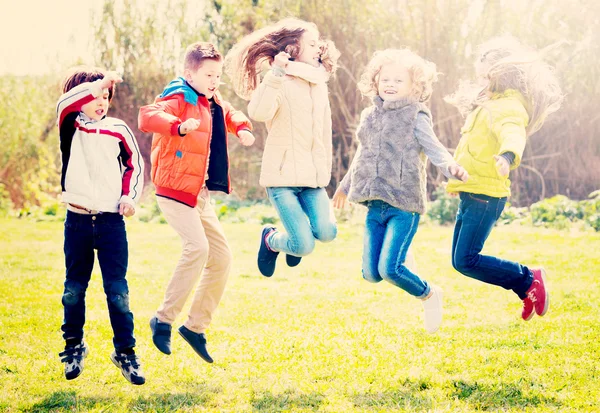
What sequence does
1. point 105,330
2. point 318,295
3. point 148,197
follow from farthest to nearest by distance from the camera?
point 148,197 → point 318,295 → point 105,330

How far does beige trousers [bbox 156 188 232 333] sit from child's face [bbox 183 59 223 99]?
64 centimetres

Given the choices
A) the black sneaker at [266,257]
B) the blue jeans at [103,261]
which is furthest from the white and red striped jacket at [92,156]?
the black sneaker at [266,257]

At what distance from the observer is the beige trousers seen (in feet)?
16.5

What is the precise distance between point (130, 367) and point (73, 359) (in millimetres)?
384

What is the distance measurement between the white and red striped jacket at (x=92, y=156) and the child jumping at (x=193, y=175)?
19 centimetres

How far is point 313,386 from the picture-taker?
201 inches

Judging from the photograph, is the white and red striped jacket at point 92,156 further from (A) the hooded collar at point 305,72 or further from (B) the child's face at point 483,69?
(B) the child's face at point 483,69

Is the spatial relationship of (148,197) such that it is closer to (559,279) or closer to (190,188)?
(559,279)

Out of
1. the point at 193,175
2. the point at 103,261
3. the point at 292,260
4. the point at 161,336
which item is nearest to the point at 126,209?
the point at 103,261

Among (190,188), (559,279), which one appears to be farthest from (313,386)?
(559,279)

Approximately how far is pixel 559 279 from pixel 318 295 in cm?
274

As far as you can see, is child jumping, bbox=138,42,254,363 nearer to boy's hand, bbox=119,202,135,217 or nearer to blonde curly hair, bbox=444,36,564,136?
boy's hand, bbox=119,202,135,217

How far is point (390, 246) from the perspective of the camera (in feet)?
17.3

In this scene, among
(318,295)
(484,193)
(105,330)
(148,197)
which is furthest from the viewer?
(148,197)
